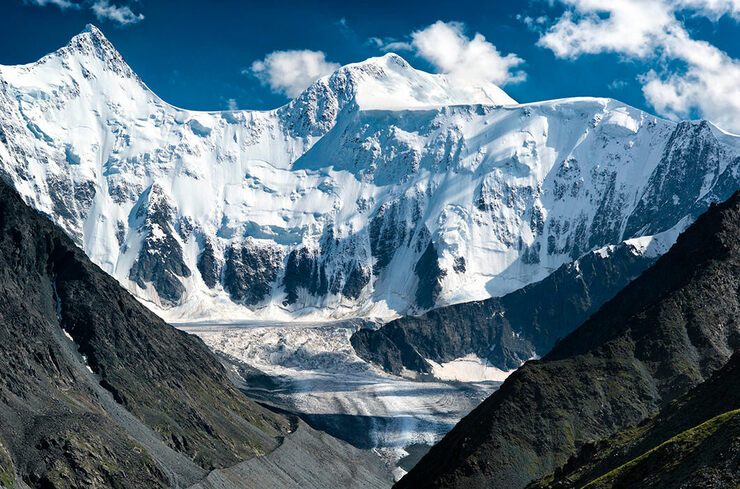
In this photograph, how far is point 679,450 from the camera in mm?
93938

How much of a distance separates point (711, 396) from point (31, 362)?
378ft

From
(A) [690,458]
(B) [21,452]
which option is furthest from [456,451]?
(A) [690,458]

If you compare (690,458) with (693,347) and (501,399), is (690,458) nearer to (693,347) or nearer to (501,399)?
(501,399)

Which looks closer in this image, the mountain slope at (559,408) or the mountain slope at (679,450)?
the mountain slope at (679,450)

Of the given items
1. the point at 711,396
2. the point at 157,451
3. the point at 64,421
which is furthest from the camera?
the point at 157,451

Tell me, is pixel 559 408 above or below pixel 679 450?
above

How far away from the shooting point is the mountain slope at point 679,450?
8669 cm

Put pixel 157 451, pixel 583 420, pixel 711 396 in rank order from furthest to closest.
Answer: pixel 157 451
pixel 583 420
pixel 711 396

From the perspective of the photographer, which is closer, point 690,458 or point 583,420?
point 690,458

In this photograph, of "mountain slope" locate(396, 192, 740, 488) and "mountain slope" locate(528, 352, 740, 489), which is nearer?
"mountain slope" locate(528, 352, 740, 489)

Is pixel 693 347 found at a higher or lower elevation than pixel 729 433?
higher

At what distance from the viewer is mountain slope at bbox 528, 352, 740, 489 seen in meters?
86.7

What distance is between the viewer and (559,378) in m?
189

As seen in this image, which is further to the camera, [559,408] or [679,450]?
[559,408]
